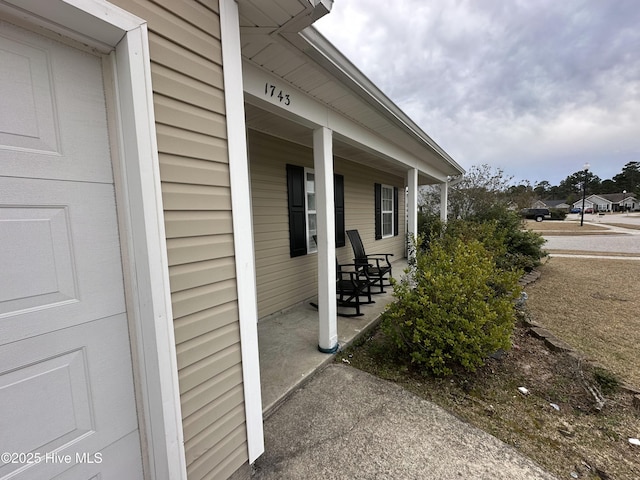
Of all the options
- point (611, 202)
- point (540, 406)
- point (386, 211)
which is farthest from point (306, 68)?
point (611, 202)

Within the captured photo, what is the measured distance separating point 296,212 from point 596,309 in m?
4.94

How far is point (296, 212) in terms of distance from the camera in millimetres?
4070

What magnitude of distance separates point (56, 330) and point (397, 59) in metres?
9.91

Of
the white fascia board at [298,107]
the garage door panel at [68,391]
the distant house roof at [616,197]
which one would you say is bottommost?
the garage door panel at [68,391]

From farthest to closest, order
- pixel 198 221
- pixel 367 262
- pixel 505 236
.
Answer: pixel 505 236 < pixel 367 262 < pixel 198 221

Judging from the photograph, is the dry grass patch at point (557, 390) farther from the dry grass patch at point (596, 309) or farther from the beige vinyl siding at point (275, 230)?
the beige vinyl siding at point (275, 230)

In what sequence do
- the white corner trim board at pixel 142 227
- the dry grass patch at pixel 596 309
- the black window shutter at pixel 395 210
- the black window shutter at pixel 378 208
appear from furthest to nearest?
the black window shutter at pixel 395 210 < the black window shutter at pixel 378 208 < the dry grass patch at pixel 596 309 < the white corner trim board at pixel 142 227

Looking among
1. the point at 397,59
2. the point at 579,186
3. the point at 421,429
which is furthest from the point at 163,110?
the point at 579,186

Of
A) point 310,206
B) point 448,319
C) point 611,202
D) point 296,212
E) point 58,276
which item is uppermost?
point 611,202

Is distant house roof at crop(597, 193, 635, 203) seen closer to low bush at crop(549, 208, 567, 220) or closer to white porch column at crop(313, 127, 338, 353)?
low bush at crop(549, 208, 567, 220)

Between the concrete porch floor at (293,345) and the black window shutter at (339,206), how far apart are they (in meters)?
1.50

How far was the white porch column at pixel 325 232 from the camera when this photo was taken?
104 inches

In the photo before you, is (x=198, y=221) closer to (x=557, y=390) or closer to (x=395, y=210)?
(x=557, y=390)

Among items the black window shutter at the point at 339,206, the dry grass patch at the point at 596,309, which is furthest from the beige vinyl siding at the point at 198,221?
the black window shutter at the point at 339,206
